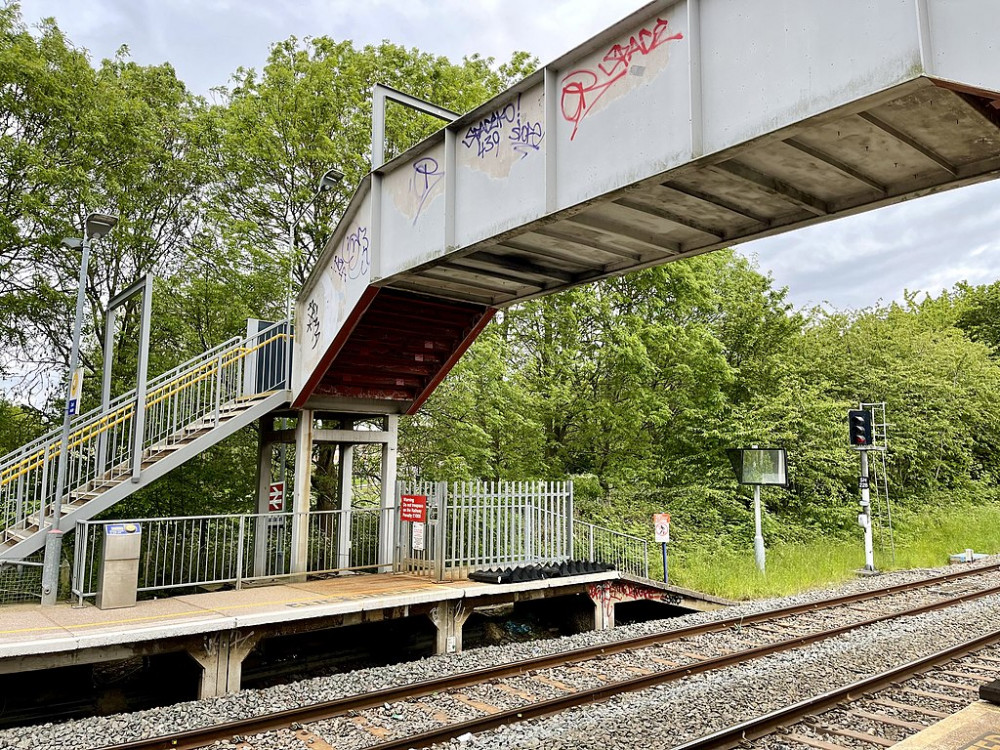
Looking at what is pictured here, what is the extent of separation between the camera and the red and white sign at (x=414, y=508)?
464 inches

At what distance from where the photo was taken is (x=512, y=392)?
17.2 m

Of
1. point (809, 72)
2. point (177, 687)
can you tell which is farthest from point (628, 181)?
point (177, 687)

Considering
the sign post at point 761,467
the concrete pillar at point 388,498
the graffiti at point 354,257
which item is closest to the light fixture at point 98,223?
the graffiti at point 354,257

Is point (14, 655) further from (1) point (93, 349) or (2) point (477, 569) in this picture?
(1) point (93, 349)

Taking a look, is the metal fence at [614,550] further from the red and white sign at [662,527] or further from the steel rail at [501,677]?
the steel rail at [501,677]

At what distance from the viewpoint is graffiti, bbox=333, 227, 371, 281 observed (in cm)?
1036

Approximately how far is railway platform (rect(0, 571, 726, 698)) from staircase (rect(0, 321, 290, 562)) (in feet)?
4.94

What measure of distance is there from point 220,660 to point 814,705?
277 inches

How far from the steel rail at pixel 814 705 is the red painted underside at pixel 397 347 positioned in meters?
7.44

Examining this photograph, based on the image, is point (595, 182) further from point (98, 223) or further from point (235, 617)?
point (98, 223)

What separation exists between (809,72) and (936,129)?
146cm

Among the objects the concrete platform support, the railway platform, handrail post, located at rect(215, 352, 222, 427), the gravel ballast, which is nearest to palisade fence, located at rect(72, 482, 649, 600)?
the railway platform

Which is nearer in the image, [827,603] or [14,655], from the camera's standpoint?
[14,655]

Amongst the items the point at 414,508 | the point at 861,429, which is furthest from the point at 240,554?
the point at 861,429
